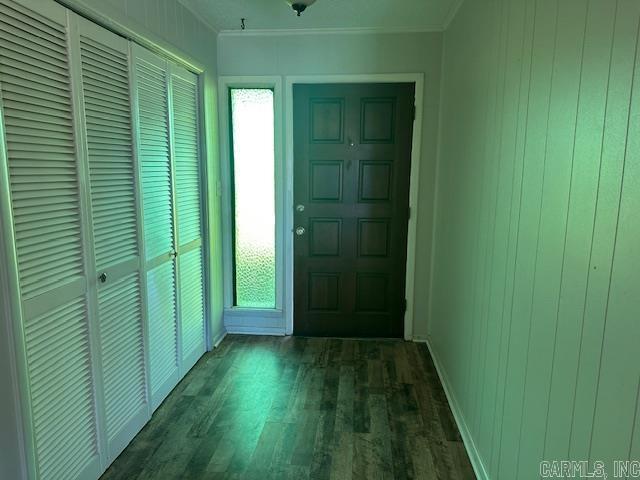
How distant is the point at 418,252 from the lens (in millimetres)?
3385

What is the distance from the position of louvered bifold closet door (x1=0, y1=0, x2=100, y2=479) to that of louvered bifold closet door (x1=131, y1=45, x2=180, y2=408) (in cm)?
55

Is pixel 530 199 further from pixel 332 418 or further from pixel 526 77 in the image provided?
pixel 332 418

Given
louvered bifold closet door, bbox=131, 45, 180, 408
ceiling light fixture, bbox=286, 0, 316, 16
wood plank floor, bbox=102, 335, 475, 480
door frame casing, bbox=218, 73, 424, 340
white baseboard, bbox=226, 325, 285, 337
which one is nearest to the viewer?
wood plank floor, bbox=102, 335, 475, 480

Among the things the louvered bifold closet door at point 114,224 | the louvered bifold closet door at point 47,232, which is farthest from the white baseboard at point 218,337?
the louvered bifold closet door at point 47,232

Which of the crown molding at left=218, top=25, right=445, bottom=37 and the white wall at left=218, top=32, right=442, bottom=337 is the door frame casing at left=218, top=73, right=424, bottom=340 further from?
the crown molding at left=218, top=25, right=445, bottom=37

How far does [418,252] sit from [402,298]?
40 centimetres

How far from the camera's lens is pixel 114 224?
197cm

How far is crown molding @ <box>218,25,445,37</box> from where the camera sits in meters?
3.12

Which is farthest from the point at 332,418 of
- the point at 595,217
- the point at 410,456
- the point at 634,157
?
the point at 634,157

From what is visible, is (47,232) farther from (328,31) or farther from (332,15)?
(328,31)

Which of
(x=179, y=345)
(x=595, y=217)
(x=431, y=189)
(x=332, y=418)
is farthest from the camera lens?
(x=431, y=189)

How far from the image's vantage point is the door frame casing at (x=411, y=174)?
3201 millimetres

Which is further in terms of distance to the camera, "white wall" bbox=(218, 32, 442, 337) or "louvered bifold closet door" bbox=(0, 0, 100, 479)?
"white wall" bbox=(218, 32, 442, 337)

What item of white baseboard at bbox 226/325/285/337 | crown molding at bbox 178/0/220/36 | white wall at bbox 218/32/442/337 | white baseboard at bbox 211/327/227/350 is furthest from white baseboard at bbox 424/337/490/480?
crown molding at bbox 178/0/220/36
